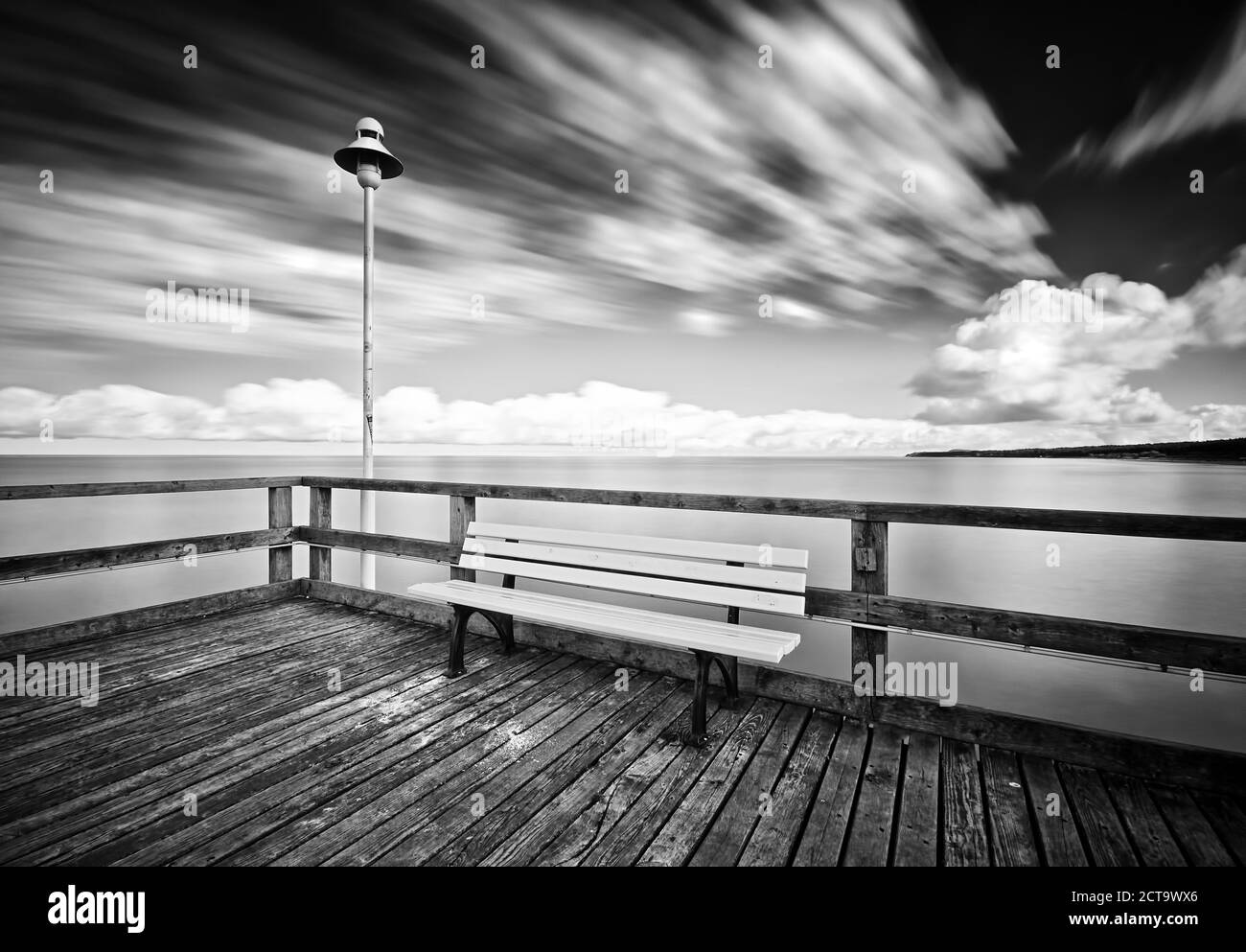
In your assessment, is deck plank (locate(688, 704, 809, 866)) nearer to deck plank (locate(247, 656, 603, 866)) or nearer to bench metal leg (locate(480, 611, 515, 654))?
deck plank (locate(247, 656, 603, 866))

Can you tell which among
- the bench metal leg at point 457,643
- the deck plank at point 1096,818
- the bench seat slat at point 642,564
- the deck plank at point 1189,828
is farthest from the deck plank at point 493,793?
the deck plank at point 1189,828

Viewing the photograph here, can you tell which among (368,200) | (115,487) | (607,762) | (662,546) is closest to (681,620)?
(662,546)

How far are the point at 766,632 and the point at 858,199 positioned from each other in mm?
10984

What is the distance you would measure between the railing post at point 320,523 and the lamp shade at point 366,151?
3634mm

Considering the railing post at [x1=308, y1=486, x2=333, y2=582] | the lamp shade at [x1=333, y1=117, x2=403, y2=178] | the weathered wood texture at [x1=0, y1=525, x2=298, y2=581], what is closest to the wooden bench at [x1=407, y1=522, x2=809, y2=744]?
the railing post at [x1=308, y1=486, x2=333, y2=582]

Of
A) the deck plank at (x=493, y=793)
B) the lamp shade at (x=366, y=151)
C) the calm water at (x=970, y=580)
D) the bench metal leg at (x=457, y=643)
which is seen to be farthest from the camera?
the calm water at (x=970, y=580)

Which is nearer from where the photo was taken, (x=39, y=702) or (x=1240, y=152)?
(x=39, y=702)

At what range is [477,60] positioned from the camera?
7281 millimetres

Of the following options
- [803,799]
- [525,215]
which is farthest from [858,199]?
[803,799]

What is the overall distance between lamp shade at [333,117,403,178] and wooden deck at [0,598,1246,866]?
525 centimetres

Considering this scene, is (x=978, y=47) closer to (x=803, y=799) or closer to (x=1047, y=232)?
(x=1047, y=232)

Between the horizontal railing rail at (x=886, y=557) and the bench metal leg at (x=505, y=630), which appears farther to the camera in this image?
the bench metal leg at (x=505, y=630)

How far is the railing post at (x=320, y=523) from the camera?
193 inches

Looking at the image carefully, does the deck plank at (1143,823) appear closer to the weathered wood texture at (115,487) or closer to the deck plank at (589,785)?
the deck plank at (589,785)
